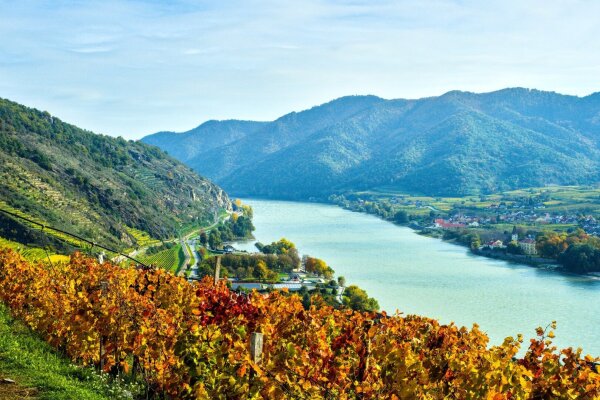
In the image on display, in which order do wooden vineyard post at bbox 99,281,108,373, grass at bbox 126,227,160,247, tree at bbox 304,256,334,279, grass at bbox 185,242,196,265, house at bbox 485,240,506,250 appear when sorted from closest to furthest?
wooden vineyard post at bbox 99,281,108,373, tree at bbox 304,256,334,279, grass at bbox 185,242,196,265, grass at bbox 126,227,160,247, house at bbox 485,240,506,250

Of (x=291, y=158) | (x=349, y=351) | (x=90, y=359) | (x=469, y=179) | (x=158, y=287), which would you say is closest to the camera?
(x=349, y=351)

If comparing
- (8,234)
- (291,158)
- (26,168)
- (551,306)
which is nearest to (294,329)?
(551,306)

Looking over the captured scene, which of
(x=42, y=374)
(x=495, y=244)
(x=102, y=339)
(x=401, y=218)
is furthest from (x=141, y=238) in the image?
(x=42, y=374)

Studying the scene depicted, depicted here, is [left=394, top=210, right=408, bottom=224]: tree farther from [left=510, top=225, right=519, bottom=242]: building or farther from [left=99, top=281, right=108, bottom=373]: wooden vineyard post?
[left=99, top=281, right=108, bottom=373]: wooden vineyard post

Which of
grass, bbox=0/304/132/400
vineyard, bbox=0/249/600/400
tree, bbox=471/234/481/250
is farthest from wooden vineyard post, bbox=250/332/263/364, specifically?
tree, bbox=471/234/481/250

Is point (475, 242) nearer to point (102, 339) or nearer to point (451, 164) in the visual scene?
point (102, 339)

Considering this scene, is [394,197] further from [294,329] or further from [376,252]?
[294,329]

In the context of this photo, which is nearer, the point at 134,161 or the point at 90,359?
the point at 90,359
